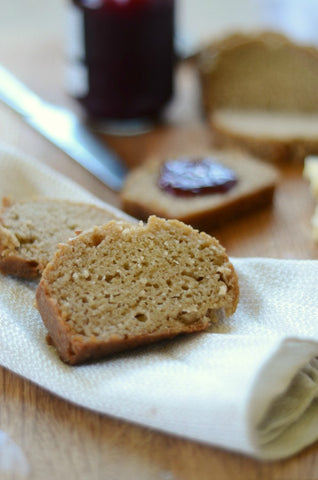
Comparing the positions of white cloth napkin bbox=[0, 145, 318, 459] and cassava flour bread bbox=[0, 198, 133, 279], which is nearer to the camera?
white cloth napkin bbox=[0, 145, 318, 459]

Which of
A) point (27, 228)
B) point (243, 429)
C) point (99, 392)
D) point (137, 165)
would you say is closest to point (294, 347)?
point (243, 429)

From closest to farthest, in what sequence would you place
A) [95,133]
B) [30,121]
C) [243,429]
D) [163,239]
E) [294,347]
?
[243,429], [294,347], [163,239], [30,121], [95,133]

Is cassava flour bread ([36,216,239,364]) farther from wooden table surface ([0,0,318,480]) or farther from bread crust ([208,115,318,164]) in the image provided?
bread crust ([208,115,318,164])

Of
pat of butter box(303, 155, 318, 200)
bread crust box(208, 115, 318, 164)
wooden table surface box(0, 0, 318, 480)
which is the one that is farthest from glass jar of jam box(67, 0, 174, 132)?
pat of butter box(303, 155, 318, 200)

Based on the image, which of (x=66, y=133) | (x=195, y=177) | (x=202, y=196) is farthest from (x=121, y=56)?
(x=202, y=196)

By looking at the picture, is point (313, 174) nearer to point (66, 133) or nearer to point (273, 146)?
point (273, 146)

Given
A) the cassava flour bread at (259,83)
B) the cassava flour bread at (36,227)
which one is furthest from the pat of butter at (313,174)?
the cassava flour bread at (36,227)

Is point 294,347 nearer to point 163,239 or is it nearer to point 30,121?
point 163,239
